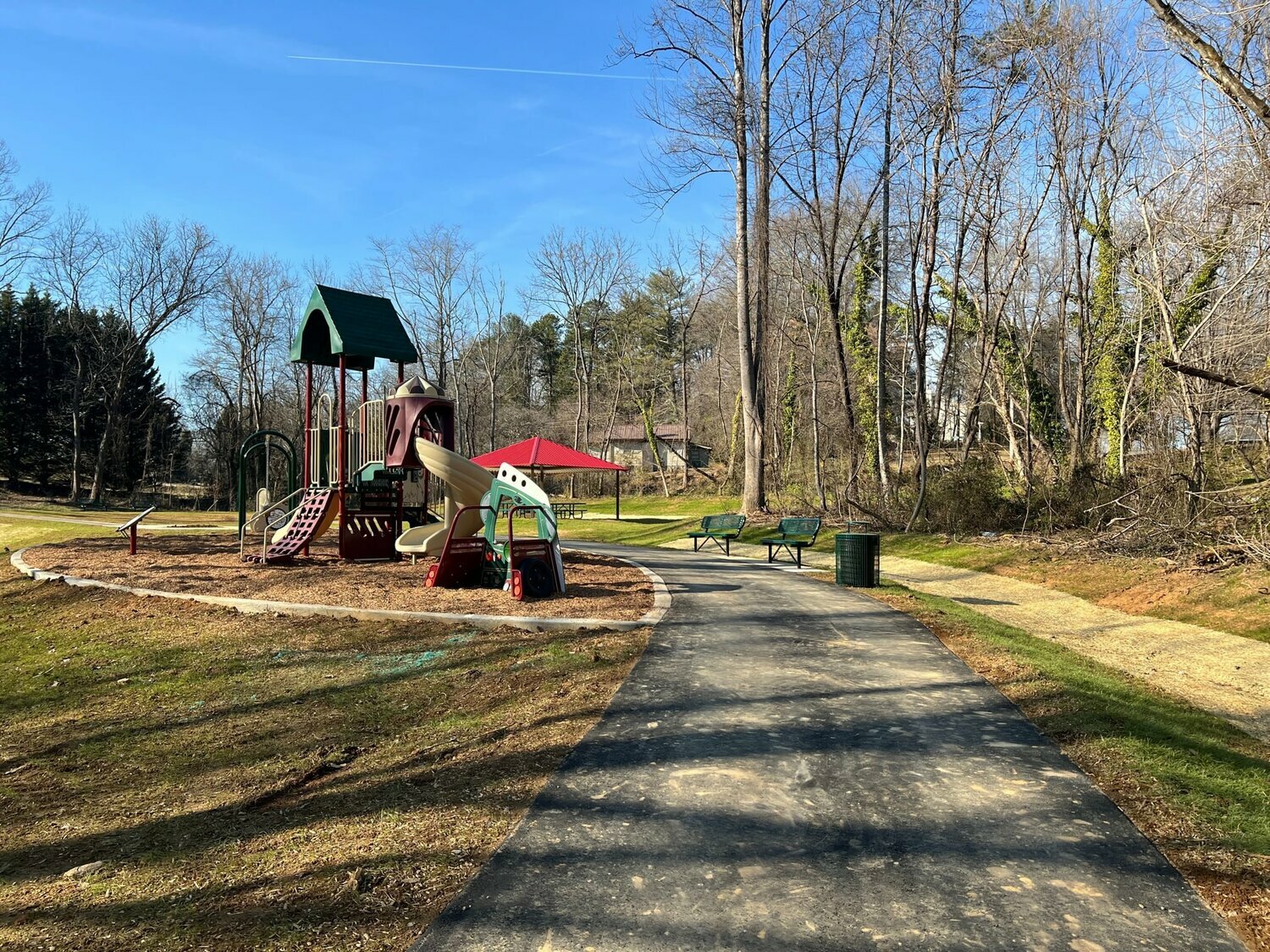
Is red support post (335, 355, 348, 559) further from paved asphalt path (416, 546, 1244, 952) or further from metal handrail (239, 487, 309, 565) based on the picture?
paved asphalt path (416, 546, 1244, 952)

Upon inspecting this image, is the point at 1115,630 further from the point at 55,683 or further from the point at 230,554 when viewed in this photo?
the point at 230,554

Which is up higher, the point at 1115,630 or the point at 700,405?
the point at 700,405

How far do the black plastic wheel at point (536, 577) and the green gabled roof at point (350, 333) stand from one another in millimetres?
7072

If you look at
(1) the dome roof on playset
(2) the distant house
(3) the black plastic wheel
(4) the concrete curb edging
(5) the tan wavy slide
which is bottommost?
(4) the concrete curb edging

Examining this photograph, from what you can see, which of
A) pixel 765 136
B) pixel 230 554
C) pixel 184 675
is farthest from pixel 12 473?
pixel 184 675

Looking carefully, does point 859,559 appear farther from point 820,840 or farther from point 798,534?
point 820,840

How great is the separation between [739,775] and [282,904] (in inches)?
94.4

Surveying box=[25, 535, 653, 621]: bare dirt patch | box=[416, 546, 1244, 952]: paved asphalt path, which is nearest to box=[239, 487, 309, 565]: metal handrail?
box=[25, 535, 653, 621]: bare dirt patch

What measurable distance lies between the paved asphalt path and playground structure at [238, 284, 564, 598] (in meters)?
6.02

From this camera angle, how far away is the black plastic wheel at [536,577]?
9844 millimetres

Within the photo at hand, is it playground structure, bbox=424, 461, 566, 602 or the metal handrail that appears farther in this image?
the metal handrail

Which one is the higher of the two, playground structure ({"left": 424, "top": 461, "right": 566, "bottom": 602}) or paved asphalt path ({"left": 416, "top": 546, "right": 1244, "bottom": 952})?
playground structure ({"left": 424, "top": 461, "right": 566, "bottom": 602})

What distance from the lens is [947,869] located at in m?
3.36

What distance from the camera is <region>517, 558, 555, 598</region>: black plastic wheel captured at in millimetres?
9844
